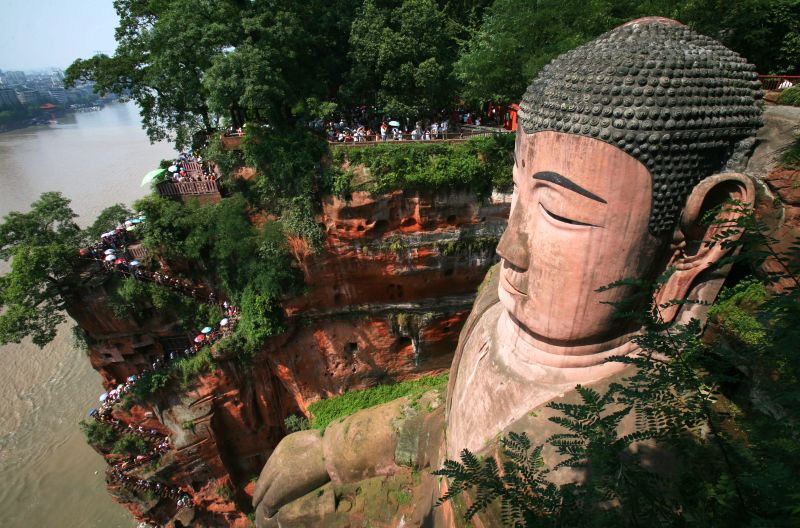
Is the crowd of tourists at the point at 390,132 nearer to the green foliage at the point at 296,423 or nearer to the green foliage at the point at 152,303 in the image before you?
the green foliage at the point at 152,303

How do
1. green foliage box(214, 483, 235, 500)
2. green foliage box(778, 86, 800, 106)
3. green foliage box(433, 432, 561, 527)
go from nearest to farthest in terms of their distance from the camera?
green foliage box(433, 432, 561, 527), green foliage box(778, 86, 800, 106), green foliage box(214, 483, 235, 500)

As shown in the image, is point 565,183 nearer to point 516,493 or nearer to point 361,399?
point 516,493

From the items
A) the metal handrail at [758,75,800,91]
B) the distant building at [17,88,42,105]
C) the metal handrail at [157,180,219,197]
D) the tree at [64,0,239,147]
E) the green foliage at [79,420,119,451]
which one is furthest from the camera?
the distant building at [17,88,42,105]

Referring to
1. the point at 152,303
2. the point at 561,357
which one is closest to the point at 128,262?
the point at 152,303

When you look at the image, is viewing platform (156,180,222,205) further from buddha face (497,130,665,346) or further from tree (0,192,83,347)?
buddha face (497,130,665,346)

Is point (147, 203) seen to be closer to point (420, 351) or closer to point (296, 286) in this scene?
point (296, 286)

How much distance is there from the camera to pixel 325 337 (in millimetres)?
13969

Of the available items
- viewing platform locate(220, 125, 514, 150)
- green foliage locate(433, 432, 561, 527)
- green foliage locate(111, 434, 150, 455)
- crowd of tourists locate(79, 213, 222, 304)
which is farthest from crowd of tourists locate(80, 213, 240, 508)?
green foliage locate(433, 432, 561, 527)

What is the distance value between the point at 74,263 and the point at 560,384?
532 inches

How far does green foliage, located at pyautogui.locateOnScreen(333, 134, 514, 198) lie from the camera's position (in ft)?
37.9

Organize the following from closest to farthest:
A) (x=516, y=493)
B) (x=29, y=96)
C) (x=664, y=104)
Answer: (x=516, y=493), (x=664, y=104), (x=29, y=96)

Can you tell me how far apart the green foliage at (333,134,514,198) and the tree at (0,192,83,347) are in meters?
8.44

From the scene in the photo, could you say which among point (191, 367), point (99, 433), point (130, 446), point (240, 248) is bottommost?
point (130, 446)

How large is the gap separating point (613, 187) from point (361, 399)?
12.4m
